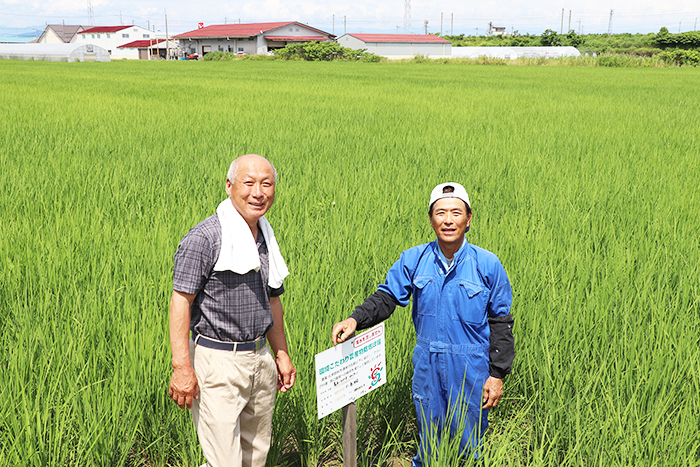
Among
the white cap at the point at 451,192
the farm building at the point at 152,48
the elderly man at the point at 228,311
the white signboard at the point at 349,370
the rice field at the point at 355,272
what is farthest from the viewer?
the farm building at the point at 152,48

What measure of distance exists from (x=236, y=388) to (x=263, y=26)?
53447 mm

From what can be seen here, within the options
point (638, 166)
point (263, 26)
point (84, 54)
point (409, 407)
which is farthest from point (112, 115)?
point (263, 26)

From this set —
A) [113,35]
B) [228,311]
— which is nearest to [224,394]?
[228,311]

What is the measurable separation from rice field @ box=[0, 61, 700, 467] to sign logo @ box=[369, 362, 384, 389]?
31 centimetres

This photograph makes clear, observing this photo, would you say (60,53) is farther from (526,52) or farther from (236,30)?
(526,52)

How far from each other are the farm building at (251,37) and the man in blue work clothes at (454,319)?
5002cm

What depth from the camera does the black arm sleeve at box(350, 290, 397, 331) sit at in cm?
150

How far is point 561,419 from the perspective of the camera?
1647 millimetres

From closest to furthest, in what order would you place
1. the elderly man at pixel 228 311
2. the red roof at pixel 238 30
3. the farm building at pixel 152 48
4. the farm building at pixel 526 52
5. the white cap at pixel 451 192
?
the elderly man at pixel 228 311 → the white cap at pixel 451 192 → the farm building at pixel 526 52 → the red roof at pixel 238 30 → the farm building at pixel 152 48

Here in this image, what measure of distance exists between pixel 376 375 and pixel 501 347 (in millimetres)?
383

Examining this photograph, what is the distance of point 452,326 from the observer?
4.93 ft

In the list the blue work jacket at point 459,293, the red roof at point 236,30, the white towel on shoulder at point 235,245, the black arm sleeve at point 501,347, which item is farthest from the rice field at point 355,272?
the red roof at point 236,30

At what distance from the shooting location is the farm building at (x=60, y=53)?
33344 millimetres

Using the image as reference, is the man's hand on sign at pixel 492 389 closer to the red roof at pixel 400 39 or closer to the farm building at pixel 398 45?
the farm building at pixel 398 45
